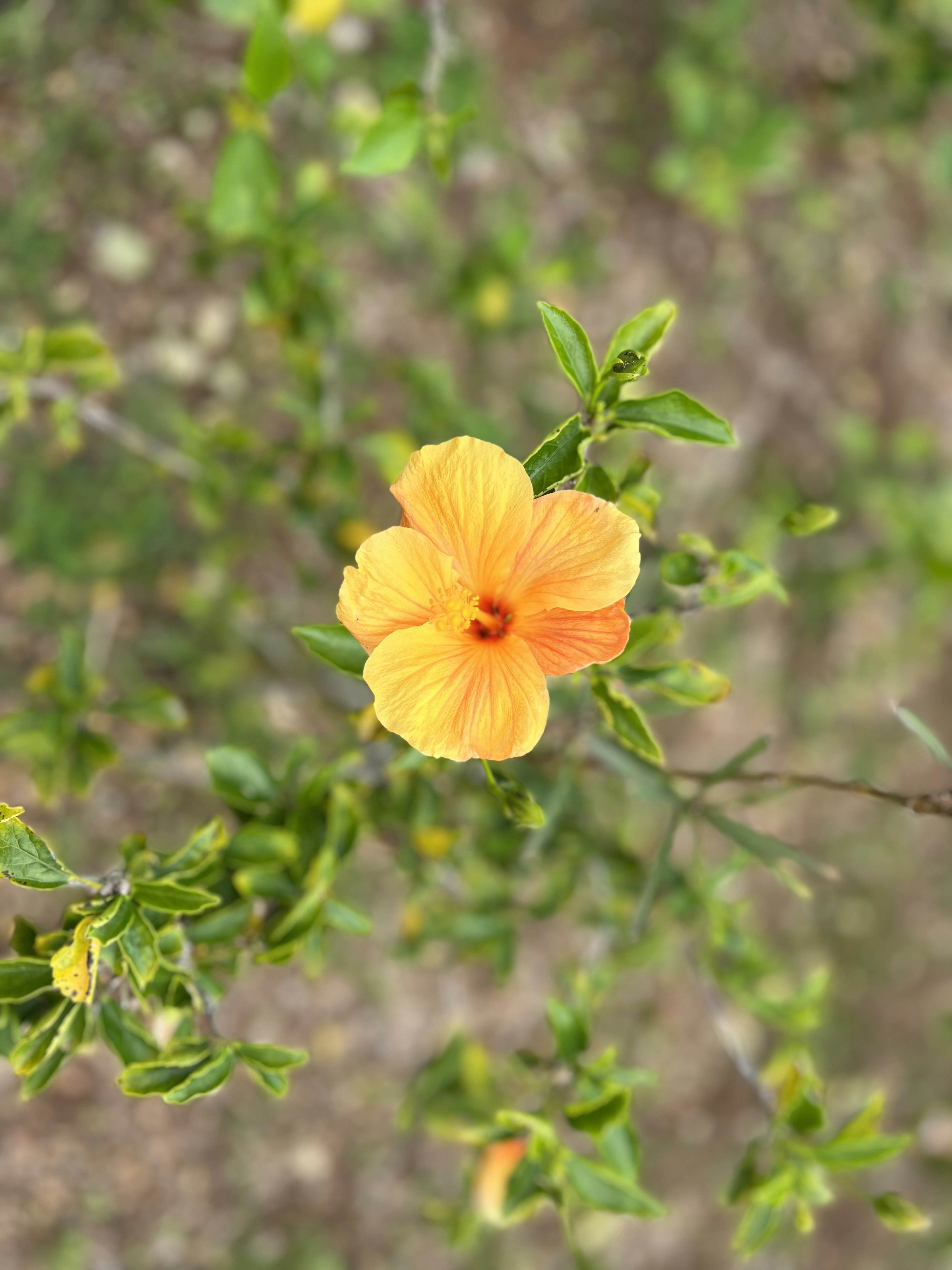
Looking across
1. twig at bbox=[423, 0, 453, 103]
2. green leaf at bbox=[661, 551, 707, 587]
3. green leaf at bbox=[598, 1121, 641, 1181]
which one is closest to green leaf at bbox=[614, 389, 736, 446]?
green leaf at bbox=[661, 551, 707, 587]

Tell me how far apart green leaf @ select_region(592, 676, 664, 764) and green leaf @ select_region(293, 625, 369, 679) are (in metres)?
0.28

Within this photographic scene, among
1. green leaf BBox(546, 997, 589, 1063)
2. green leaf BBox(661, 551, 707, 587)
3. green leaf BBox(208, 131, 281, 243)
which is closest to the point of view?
green leaf BBox(661, 551, 707, 587)

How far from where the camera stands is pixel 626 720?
1.12m

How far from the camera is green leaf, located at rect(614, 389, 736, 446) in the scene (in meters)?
1.08

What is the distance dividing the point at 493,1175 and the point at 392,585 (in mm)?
1611

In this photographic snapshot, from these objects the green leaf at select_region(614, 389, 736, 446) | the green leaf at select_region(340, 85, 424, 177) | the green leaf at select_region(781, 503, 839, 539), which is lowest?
the green leaf at select_region(781, 503, 839, 539)

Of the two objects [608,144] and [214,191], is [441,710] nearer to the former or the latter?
[214,191]

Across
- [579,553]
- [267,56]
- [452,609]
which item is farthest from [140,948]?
[267,56]

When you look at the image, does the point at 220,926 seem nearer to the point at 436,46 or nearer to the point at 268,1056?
the point at 268,1056

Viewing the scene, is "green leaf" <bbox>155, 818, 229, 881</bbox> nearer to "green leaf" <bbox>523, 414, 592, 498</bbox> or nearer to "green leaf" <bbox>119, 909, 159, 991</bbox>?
"green leaf" <bbox>119, 909, 159, 991</bbox>

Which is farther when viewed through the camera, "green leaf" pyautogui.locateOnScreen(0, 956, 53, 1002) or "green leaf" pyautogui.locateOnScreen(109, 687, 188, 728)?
"green leaf" pyautogui.locateOnScreen(109, 687, 188, 728)

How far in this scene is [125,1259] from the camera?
2.46 m

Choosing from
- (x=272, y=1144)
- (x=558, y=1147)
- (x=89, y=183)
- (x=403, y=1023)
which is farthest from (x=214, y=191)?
(x=272, y=1144)

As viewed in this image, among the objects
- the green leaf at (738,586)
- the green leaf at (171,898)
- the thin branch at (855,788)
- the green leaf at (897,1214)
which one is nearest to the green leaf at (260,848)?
the green leaf at (171,898)
